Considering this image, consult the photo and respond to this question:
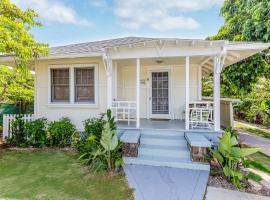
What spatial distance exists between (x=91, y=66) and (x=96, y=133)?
272 centimetres

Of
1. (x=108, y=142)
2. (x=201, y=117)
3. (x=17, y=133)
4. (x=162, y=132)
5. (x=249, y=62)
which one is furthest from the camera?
(x=249, y=62)

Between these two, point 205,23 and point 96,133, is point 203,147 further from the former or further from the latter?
point 205,23

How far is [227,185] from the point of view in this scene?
3799 mm

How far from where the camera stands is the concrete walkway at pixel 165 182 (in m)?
3.38

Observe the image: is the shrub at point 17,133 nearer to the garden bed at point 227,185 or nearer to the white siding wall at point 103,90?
the white siding wall at point 103,90

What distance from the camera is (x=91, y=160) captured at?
4977 mm

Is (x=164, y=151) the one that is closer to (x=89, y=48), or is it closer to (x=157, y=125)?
(x=157, y=125)

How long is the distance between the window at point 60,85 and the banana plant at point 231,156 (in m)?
5.93

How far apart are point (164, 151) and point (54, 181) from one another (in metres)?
2.88

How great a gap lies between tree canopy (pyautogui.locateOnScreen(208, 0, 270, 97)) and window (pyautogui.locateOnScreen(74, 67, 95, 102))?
8435mm

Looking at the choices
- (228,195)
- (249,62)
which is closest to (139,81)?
(228,195)

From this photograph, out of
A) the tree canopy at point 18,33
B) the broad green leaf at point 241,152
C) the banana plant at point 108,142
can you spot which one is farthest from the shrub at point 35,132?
the broad green leaf at point 241,152

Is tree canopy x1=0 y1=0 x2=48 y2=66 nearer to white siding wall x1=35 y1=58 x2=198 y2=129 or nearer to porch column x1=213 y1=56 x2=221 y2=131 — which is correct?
white siding wall x1=35 y1=58 x2=198 y2=129

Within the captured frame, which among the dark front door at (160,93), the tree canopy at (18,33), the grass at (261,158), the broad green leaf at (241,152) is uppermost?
the tree canopy at (18,33)
